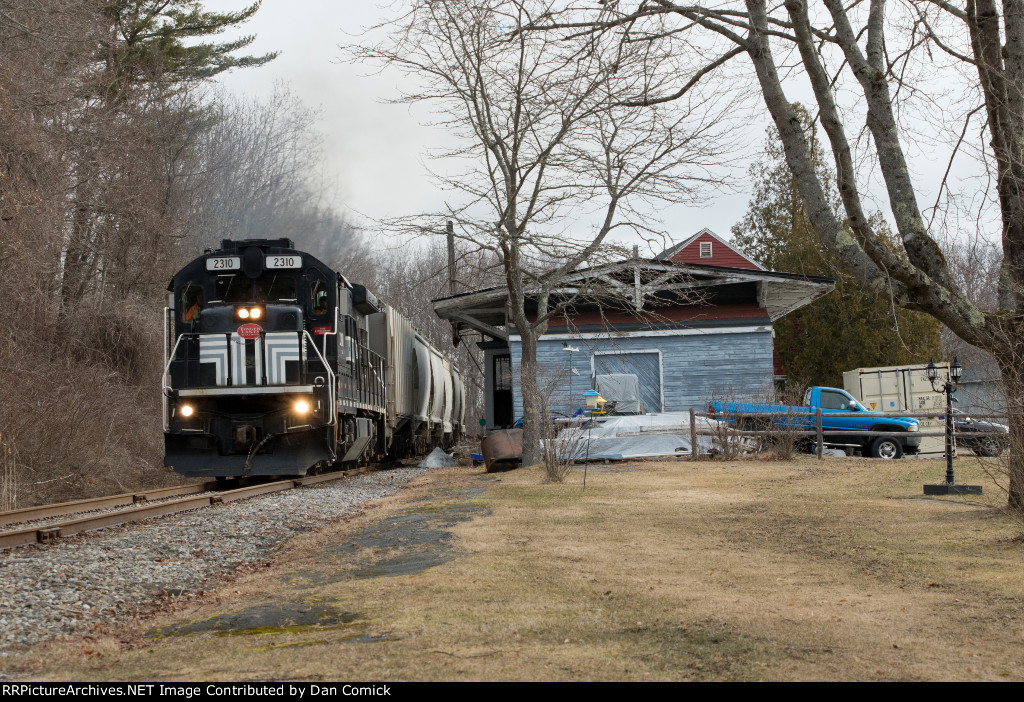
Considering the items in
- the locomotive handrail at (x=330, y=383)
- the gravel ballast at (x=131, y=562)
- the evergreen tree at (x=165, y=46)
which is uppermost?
the evergreen tree at (x=165, y=46)

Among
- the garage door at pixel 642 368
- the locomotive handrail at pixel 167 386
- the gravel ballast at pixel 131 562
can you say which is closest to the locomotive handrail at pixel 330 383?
the locomotive handrail at pixel 167 386

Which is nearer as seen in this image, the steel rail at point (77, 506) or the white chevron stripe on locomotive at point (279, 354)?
the steel rail at point (77, 506)

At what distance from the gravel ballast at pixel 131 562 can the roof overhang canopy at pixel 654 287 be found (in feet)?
34.1

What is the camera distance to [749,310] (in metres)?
26.2

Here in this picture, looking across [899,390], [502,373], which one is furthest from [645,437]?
[899,390]

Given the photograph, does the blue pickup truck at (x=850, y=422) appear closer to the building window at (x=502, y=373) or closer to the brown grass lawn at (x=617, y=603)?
the building window at (x=502, y=373)

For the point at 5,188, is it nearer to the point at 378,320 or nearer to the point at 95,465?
the point at 95,465

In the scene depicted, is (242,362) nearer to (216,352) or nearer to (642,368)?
(216,352)

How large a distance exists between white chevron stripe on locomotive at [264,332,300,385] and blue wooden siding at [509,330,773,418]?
11513 mm

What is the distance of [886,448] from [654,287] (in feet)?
25.4

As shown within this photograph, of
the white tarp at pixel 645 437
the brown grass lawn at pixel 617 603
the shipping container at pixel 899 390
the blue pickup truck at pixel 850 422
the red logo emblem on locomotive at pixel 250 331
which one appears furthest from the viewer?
the shipping container at pixel 899 390

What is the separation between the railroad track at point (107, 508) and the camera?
8852mm

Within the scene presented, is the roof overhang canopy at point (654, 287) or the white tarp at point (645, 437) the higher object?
the roof overhang canopy at point (654, 287)
